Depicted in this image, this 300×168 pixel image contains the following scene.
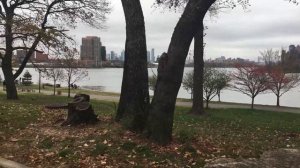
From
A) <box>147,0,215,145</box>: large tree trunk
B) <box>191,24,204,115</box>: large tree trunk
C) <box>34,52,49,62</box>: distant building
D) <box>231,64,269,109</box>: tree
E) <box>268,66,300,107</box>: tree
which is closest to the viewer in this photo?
<box>147,0,215,145</box>: large tree trunk

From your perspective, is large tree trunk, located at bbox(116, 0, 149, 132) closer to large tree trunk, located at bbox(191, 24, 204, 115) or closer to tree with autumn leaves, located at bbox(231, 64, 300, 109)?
large tree trunk, located at bbox(191, 24, 204, 115)

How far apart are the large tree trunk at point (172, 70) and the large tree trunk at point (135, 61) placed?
1.15 m

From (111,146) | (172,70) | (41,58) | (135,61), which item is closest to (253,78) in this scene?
(41,58)

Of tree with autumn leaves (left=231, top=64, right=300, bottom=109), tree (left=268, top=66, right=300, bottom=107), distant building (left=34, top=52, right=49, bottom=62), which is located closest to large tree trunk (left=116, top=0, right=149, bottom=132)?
tree with autumn leaves (left=231, top=64, right=300, bottom=109)

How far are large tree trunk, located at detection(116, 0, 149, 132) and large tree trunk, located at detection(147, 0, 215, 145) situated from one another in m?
1.15

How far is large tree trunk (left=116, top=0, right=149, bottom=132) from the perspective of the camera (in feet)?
32.4

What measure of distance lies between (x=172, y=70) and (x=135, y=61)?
1.53 meters

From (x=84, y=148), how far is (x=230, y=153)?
2760mm

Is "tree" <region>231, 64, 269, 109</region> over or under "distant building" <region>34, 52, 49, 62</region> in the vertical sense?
under

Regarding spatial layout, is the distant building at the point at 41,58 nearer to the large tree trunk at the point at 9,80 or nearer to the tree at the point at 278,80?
the large tree trunk at the point at 9,80

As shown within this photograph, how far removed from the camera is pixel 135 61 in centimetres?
991

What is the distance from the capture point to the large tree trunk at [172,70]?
8.51m

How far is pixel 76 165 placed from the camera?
25.6 feet

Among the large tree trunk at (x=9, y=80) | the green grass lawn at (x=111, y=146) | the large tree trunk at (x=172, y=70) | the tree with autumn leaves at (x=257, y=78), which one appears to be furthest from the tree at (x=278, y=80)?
the large tree trunk at (x=172, y=70)
